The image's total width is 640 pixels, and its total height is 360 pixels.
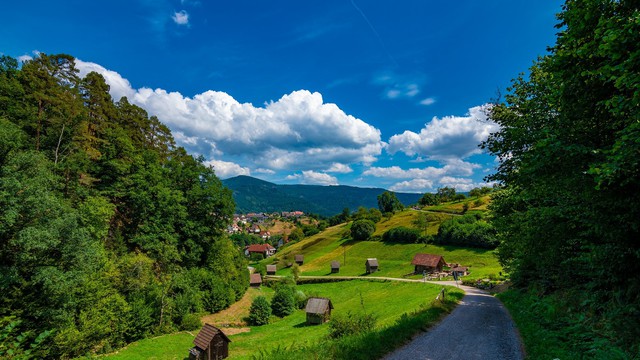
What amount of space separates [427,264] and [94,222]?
60.9 metres

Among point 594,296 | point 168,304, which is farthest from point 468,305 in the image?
point 168,304

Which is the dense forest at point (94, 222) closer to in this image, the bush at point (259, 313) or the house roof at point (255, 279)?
the bush at point (259, 313)

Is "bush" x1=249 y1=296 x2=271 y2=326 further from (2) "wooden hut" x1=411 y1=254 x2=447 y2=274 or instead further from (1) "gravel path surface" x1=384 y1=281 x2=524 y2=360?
(2) "wooden hut" x1=411 y1=254 x2=447 y2=274

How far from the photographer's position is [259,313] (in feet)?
141

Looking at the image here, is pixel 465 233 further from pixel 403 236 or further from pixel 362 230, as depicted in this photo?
pixel 362 230

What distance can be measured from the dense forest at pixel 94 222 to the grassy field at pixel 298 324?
310 centimetres

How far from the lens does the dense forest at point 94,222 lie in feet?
69.1


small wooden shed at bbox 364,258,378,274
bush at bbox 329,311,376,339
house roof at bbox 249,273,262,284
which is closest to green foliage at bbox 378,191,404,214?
small wooden shed at bbox 364,258,378,274

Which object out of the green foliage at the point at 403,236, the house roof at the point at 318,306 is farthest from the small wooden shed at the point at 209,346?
the green foliage at the point at 403,236

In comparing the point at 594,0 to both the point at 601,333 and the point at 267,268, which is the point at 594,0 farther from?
the point at 267,268

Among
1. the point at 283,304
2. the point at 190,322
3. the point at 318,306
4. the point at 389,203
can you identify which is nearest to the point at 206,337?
the point at 190,322

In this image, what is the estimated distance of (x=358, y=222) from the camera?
11138cm

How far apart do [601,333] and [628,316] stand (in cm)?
114

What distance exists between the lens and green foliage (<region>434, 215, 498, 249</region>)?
75131mm
